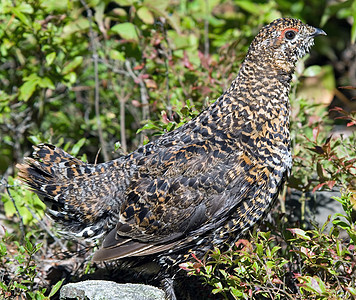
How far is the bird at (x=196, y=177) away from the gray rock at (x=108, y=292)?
191 mm

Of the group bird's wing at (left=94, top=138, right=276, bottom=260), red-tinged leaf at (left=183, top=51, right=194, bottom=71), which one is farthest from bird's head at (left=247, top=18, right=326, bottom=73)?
red-tinged leaf at (left=183, top=51, right=194, bottom=71)

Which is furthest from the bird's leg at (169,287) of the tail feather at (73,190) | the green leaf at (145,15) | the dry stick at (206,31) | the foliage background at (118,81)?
the dry stick at (206,31)

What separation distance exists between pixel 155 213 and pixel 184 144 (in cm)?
55

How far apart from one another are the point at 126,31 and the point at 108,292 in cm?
277

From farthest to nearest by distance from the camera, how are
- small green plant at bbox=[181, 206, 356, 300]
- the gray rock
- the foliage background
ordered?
1. the foliage background
2. the gray rock
3. small green plant at bbox=[181, 206, 356, 300]

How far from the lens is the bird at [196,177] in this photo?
3.69 metres

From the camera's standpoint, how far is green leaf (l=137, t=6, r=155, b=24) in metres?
5.01

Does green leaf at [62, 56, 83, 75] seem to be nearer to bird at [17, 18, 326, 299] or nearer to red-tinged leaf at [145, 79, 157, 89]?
red-tinged leaf at [145, 79, 157, 89]

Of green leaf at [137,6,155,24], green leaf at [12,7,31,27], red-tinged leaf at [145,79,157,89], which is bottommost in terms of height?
red-tinged leaf at [145,79,157,89]

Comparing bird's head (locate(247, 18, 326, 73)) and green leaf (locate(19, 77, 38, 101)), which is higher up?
bird's head (locate(247, 18, 326, 73))

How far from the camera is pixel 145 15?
5.04 m

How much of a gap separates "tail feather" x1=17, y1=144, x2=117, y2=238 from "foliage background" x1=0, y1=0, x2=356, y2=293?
368 millimetres

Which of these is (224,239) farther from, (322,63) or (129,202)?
(322,63)

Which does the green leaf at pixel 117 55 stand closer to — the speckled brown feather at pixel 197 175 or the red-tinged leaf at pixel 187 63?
the red-tinged leaf at pixel 187 63
